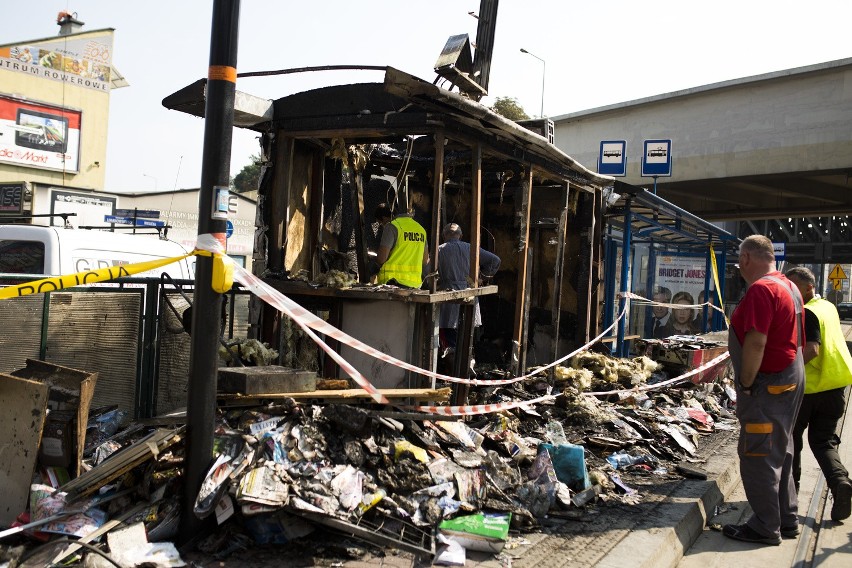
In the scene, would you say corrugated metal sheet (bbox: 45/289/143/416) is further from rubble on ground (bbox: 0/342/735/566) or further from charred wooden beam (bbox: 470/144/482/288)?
charred wooden beam (bbox: 470/144/482/288)

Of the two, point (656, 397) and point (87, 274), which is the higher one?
point (87, 274)

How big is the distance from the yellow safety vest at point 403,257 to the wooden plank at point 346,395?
1.54 meters

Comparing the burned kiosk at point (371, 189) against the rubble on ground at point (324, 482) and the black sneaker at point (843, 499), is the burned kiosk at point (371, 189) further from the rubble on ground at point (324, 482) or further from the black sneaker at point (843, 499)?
the black sneaker at point (843, 499)

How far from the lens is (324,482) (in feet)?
13.5

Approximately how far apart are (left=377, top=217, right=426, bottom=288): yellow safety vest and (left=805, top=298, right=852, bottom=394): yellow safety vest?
11.4ft

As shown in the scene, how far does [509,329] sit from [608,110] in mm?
14590

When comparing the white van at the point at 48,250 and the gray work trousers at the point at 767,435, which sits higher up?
the white van at the point at 48,250

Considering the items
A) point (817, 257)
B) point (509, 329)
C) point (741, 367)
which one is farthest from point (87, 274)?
point (817, 257)

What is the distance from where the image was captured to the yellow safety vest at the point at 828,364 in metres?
5.52

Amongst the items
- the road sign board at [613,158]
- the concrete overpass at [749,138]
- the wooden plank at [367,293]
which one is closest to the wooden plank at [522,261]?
the wooden plank at [367,293]

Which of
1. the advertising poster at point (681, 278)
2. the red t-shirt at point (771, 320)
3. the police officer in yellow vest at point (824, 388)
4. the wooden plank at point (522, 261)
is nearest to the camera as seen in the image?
the red t-shirt at point (771, 320)

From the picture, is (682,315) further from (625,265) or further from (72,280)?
(72,280)

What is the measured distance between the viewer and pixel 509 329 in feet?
33.4

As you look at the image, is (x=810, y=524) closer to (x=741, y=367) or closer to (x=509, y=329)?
(x=741, y=367)
